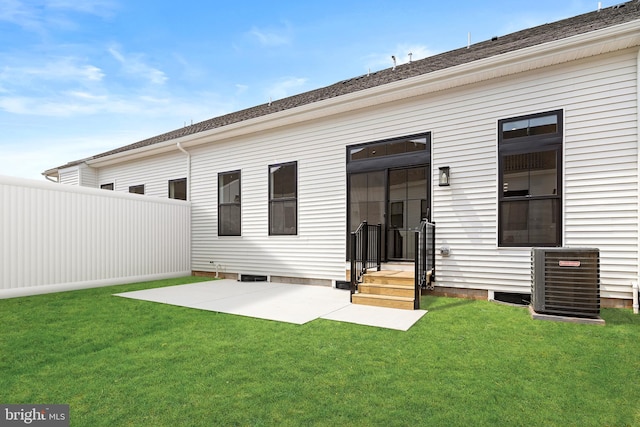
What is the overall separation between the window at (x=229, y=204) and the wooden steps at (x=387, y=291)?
395 centimetres

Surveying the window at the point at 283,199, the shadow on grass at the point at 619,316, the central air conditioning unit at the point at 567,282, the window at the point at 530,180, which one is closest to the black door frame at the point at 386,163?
the window at the point at 530,180

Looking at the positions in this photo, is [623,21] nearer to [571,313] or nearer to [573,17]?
[573,17]

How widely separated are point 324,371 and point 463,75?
4.76 m

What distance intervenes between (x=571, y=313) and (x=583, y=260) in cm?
65

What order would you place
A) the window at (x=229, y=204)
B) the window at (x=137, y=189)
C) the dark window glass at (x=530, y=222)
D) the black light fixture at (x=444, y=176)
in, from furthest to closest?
the window at (x=137, y=189) → the window at (x=229, y=204) → the black light fixture at (x=444, y=176) → the dark window glass at (x=530, y=222)

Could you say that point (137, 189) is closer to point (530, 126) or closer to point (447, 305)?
point (447, 305)

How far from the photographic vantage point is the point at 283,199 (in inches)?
279

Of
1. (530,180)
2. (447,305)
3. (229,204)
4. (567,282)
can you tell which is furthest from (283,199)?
(567,282)

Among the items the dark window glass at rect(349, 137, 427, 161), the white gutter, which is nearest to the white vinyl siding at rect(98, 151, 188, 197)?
the white gutter

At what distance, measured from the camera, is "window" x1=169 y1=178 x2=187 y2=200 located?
880cm

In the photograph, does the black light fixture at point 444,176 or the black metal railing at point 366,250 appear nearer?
the black light fixture at point 444,176

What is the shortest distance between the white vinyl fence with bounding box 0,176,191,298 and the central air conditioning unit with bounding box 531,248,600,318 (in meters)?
7.73

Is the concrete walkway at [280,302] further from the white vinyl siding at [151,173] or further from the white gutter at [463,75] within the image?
the white vinyl siding at [151,173]

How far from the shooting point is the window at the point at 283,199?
6.93m
